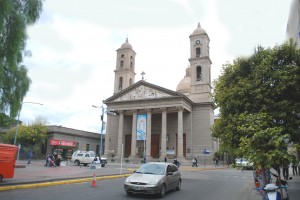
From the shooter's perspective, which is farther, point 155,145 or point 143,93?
point 155,145

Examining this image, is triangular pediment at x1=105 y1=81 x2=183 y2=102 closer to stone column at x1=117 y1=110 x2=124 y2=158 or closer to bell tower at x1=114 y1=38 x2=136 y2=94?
stone column at x1=117 y1=110 x2=124 y2=158

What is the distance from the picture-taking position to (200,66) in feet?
197

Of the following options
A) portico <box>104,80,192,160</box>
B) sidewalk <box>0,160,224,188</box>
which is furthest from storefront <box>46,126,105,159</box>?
sidewalk <box>0,160,224,188</box>

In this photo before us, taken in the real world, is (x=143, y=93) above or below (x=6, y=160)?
above

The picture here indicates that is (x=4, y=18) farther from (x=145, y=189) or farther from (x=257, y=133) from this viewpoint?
(x=257, y=133)

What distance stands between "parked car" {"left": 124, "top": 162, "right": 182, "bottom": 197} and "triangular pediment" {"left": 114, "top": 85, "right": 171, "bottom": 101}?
4142cm

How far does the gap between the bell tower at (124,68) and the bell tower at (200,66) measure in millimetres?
15776

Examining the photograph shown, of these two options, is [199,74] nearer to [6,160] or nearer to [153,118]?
[153,118]

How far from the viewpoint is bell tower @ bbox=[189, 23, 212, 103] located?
5867 centimetres

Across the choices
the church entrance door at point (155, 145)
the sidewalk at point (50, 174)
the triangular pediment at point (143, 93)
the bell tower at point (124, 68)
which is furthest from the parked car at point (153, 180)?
the bell tower at point (124, 68)

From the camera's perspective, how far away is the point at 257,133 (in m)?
8.08

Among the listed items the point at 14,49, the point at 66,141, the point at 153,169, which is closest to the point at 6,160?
the point at 14,49

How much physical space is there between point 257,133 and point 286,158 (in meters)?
1.03

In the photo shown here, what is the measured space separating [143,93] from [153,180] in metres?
46.0
